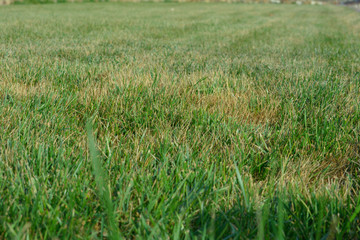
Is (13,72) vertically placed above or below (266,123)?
above

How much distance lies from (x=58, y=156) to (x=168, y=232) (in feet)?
1.79

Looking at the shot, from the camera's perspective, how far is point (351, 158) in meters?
1.49

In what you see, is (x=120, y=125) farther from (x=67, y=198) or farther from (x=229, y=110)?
(x=67, y=198)

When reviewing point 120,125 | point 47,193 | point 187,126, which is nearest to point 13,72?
point 120,125

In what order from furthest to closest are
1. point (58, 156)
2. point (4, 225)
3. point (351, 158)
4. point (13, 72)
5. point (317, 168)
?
point (13, 72), point (351, 158), point (317, 168), point (58, 156), point (4, 225)

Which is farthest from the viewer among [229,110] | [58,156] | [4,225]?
[229,110]

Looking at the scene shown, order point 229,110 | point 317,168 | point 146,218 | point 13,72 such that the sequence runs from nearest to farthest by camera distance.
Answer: point 146,218 → point 317,168 → point 229,110 → point 13,72

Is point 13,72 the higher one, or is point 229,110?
point 13,72

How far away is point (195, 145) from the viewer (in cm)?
151

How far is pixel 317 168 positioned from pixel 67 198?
101 centimetres

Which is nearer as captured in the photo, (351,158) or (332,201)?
(332,201)

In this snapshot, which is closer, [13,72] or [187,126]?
[187,126]

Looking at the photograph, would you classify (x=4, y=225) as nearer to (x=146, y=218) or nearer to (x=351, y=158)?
(x=146, y=218)

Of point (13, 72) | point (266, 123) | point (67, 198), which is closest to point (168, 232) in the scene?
point (67, 198)
